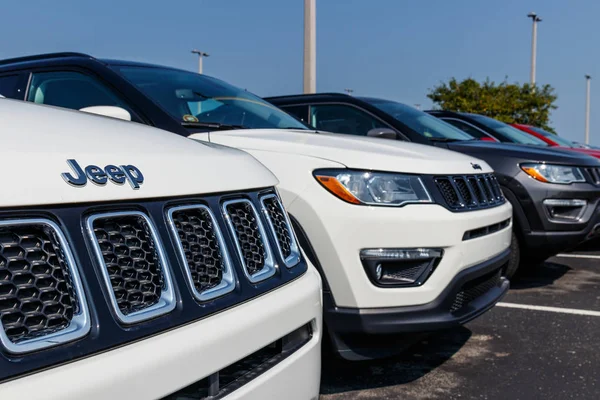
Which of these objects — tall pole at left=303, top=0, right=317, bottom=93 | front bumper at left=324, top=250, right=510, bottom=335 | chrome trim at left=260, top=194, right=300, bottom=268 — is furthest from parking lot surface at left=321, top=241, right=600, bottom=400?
tall pole at left=303, top=0, right=317, bottom=93

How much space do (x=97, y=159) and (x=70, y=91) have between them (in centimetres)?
242

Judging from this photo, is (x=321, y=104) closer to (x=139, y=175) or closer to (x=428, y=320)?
(x=428, y=320)

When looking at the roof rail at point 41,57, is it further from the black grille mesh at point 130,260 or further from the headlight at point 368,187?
the black grille mesh at point 130,260

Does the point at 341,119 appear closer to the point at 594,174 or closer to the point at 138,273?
the point at 594,174

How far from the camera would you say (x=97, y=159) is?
1508 millimetres

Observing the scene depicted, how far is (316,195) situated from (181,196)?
4.47 feet

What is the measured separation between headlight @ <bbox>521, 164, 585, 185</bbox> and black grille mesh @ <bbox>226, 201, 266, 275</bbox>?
4031 mm

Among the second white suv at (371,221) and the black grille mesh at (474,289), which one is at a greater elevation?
the second white suv at (371,221)

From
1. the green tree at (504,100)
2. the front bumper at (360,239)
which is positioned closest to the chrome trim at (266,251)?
the front bumper at (360,239)

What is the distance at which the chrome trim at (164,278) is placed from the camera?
1404mm

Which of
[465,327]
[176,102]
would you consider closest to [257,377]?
[176,102]

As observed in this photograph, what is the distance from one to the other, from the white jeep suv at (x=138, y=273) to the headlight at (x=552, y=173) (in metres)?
3.89

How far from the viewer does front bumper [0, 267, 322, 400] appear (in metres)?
1.24

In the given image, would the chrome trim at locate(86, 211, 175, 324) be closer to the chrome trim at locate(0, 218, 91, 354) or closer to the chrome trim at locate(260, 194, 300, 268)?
the chrome trim at locate(0, 218, 91, 354)
